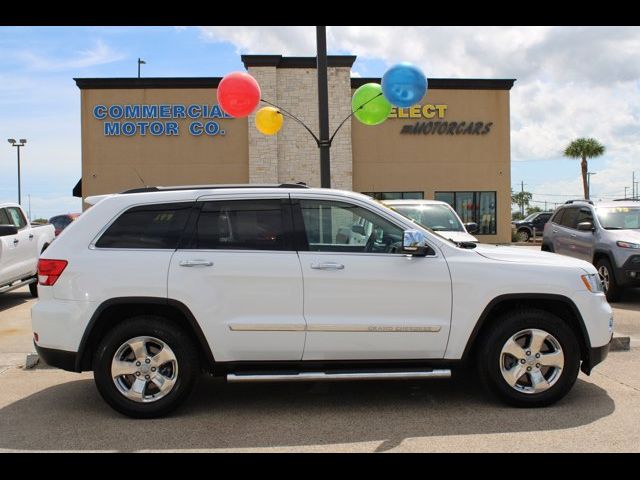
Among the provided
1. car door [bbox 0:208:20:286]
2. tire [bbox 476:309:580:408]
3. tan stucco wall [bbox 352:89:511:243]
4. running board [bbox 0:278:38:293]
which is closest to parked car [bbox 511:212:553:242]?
tan stucco wall [bbox 352:89:511:243]

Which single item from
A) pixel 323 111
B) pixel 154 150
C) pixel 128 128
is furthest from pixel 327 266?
pixel 128 128

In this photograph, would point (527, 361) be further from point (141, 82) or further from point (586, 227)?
point (141, 82)

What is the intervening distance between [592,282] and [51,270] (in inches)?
165

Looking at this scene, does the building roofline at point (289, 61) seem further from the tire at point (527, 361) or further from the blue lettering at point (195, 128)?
the tire at point (527, 361)

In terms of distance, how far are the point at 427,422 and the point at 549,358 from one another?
1092mm

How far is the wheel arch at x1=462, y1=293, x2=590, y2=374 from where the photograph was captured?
4660 millimetres

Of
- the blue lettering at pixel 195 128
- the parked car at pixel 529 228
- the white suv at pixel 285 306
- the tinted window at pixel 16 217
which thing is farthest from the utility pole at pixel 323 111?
the parked car at pixel 529 228

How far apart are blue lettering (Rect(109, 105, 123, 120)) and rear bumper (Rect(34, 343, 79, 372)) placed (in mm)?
22882

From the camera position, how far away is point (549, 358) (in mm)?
4703

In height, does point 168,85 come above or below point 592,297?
above

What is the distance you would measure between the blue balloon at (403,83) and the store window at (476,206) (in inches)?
741

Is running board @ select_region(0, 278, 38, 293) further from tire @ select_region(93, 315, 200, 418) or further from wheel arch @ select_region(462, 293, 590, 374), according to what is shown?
wheel arch @ select_region(462, 293, 590, 374)
